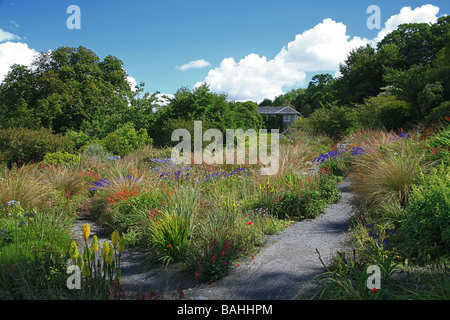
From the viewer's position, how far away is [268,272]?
3.71 m

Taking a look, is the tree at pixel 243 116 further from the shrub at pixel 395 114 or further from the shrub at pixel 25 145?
the shrub at pixel 25 145

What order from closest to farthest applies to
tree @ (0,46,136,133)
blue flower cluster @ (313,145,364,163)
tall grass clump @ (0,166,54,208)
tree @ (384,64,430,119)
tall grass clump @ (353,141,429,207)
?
tall grass clump @ (353,141,429,207) < tall grass clump @ (0,166,54,208) < blue flower cluster @ (313,145,364,163) < tree @ (384,64,430,119) < tree @ (0,46,136,133)

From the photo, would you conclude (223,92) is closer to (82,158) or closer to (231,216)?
(82,158)

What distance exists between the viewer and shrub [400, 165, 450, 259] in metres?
3.50

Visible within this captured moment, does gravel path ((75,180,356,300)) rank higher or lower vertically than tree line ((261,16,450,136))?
lower

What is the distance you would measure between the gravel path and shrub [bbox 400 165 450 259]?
2.68 ft

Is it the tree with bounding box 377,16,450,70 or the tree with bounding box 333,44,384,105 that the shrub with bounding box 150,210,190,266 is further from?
the tree with bounding box 377,16,450,70

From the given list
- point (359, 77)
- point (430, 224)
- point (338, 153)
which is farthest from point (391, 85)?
point (430, 224)

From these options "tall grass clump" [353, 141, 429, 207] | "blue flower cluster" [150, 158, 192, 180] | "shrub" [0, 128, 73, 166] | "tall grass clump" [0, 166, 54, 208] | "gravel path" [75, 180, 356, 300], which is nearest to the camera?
"gravel path" [75, 180, 356, 300]

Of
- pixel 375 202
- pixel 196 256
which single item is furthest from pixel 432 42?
pixel 196 256

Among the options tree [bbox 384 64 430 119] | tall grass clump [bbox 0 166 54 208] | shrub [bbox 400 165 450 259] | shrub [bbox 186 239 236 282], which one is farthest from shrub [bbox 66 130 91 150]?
tree [bbox 384 64 430 119]

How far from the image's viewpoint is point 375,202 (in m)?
5.15

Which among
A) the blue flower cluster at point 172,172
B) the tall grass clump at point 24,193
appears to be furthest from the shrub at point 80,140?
the tall grass clump at point 24,193
